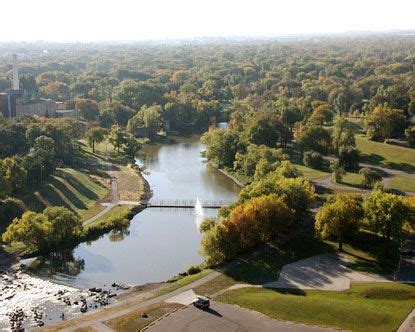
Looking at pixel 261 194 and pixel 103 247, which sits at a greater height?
pixel 261 194

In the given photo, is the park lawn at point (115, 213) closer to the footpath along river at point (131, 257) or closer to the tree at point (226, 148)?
the footpath along river at point (131, 257)

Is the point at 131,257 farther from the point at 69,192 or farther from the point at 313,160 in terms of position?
the point at 313,160

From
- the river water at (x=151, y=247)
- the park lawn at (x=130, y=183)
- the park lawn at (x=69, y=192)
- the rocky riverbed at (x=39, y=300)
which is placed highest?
the park lawn at (x=69, y=192)

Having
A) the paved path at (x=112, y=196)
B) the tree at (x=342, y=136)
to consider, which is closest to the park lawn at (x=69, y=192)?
the paved path at (x=112, y=196)

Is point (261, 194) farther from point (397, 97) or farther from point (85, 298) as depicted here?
point (397, 97)

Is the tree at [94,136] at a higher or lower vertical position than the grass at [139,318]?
higher

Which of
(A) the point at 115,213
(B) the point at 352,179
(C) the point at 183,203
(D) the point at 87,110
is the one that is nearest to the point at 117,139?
(C) the point at 183,203

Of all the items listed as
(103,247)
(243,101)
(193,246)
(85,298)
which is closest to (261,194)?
(193,246)
